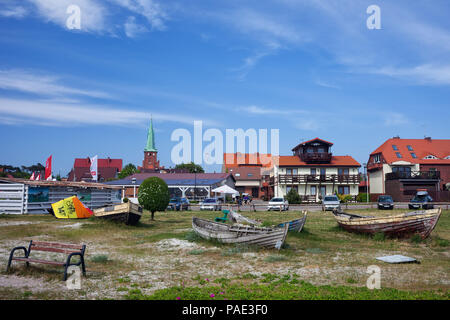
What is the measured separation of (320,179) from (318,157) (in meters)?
4.17

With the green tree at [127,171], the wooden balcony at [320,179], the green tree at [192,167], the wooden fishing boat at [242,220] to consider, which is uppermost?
the green tree at [192,167]

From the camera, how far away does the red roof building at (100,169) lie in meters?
113

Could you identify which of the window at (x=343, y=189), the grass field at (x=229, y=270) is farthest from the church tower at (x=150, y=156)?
the grass field at (x=229, y=270)

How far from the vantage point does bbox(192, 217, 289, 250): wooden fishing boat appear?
13.0 m

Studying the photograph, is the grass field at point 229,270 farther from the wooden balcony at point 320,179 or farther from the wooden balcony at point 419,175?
the wooden balcony at point 320,179

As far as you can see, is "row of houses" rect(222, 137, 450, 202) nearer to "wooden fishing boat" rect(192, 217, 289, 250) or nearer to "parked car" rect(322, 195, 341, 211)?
"parked car" rect(322, 195, 341, 211)

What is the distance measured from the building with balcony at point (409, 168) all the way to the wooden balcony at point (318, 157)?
329 inches

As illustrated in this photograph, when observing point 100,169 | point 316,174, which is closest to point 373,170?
point 316,174

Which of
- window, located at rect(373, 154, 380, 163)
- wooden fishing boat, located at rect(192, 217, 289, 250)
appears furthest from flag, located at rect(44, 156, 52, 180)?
window, located at rect(373, 154, 380, 163)

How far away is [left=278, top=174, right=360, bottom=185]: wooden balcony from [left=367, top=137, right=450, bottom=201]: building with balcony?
14.1 feet

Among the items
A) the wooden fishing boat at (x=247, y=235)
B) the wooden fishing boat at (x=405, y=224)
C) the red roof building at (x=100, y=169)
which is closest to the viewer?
the wooden fishing boat at (x=247, y=235)

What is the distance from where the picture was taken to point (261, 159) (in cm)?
9256
